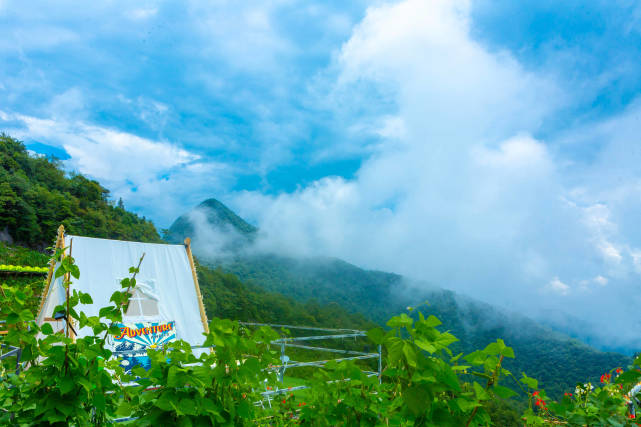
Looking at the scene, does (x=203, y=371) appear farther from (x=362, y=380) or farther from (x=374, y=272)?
(x=374, y=272)

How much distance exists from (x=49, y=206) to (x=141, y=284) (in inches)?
586

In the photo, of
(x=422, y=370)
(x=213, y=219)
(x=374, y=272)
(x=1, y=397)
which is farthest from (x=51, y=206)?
(x=422, y=370)

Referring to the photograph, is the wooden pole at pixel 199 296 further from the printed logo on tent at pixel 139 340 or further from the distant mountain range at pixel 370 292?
the distant mountain range at pixel 370 292

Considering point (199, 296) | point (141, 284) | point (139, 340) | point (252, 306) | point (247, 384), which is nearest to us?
point (247, 384)

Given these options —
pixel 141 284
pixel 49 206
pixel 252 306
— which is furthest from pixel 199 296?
pixel 49 206

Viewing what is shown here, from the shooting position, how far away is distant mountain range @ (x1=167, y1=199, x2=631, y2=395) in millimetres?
12750

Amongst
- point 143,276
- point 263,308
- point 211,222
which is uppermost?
point 211,222

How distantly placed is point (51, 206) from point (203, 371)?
20.2 m

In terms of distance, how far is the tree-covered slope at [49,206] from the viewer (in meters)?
15.9

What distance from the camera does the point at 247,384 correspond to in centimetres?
105

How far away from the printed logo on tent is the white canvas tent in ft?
0.41

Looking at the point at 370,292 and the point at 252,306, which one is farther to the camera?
the point at 370,292

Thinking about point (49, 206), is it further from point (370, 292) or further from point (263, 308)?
point (370, 292)

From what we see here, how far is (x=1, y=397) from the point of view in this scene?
3.83 feet
